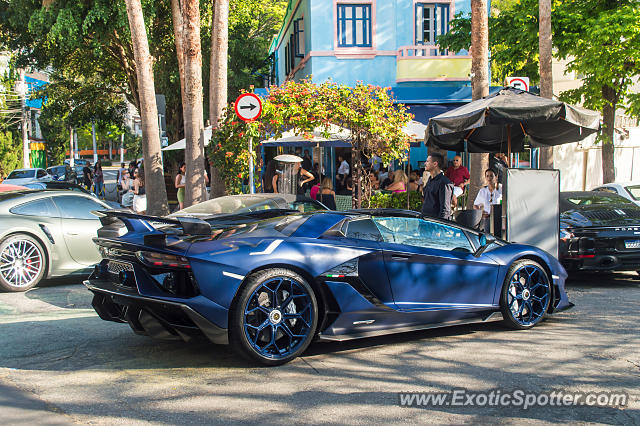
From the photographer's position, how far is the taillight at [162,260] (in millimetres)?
5059

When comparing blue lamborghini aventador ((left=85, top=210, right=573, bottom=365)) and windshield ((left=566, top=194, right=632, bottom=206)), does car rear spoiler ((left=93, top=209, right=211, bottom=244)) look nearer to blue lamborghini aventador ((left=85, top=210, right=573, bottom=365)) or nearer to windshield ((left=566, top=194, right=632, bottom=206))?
blue lamborghini aventador ((left=85, top=210, right=573, bottom=365))

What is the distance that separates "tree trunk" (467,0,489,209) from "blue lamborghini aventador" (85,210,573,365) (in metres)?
7.06

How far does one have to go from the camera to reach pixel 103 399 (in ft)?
14.8

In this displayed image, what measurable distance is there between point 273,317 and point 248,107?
7.43 meters

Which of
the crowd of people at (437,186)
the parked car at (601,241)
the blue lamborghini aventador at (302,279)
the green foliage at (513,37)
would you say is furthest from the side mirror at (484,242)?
the green foliage at (513,37)

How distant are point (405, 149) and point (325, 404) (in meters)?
9.76

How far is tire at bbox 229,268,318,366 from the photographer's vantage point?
513cm

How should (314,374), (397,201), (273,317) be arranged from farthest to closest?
(397,201) → (273,317) → (314,374)

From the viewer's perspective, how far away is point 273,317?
5.27 m

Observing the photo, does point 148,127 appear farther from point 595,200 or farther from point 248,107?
point 595,200

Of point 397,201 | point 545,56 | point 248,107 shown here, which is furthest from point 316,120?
point 545,56

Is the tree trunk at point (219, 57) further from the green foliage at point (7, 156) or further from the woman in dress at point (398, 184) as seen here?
the green foliage at point (7, 156)

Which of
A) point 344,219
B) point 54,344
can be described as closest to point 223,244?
point 344,219

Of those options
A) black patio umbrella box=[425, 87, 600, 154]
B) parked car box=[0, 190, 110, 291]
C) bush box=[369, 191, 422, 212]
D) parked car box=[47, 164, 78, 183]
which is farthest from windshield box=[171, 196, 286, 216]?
parked car box=[47, 164, 78, 183]
